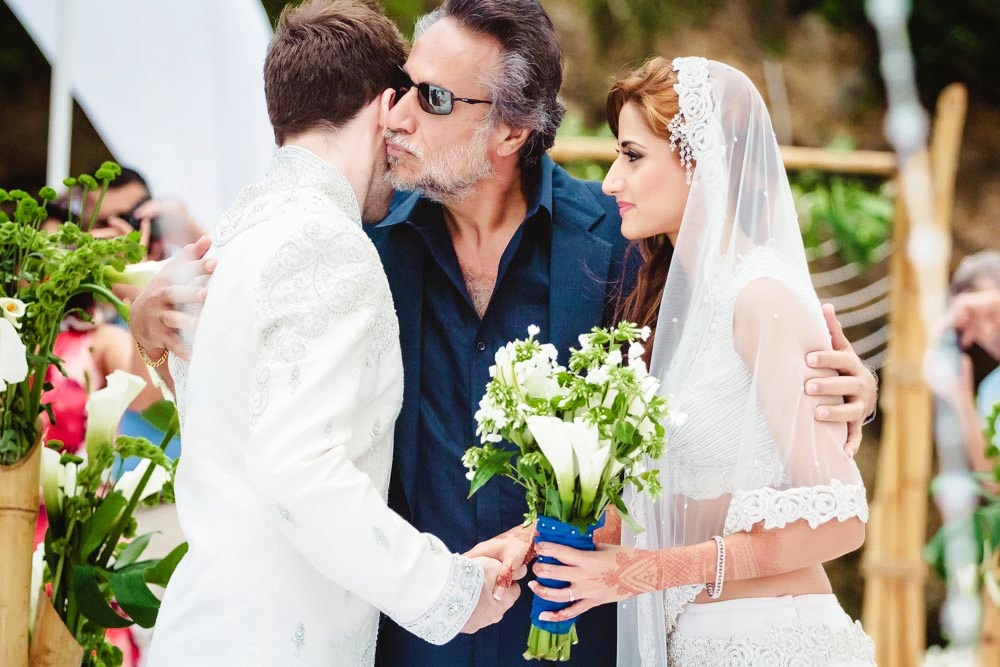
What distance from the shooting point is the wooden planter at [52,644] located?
2.22 m

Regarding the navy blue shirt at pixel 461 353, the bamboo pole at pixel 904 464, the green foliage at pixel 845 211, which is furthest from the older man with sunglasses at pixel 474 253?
the green foliage at pixel 845 211

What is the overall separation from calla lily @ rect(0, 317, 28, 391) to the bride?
1035 mm

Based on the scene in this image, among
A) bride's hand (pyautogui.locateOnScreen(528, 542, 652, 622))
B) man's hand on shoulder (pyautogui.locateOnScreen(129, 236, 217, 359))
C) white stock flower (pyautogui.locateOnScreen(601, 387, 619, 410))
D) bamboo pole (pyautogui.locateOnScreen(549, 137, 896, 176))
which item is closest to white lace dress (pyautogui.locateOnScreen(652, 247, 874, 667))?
bride's hand (pyautogui.locateOnScreen(528, 542, 652, 622))

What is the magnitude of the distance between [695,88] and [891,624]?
4.23 meters

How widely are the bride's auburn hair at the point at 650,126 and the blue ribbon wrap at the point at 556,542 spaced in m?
0.63

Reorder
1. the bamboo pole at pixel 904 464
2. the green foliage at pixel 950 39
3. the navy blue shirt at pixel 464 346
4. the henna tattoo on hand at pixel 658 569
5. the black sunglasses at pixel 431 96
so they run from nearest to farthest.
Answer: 1. the henna tattoo on hand at pixel 658 569
2. the black sunglasses at pixel 431 96
3. the navy blue shirt at pixel 464 346
4. the bamboo pole at pixel 904 464
5. the green foliage at pixel 950 39

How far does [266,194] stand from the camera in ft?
6.92

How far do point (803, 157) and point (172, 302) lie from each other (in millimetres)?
4109

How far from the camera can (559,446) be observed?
194 centimetres

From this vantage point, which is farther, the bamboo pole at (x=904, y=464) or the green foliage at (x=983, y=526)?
the bamboo pole at (x=904, y=464)

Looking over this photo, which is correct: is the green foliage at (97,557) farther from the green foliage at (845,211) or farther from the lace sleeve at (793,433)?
the green foliage at (845,211)

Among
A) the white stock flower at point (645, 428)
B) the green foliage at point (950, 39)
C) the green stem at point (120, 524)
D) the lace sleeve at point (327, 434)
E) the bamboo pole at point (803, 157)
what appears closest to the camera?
the lace sleeve at point (327, 434)

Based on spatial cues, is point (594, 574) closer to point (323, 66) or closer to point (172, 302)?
point (172, 302)

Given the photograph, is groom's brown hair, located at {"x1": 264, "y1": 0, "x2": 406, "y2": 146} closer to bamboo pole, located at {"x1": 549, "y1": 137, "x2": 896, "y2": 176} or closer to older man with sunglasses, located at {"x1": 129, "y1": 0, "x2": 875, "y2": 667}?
older man with sunglasses, located at {"x1": 129, "y1": 0, "x2": 875, "y2": 667}
